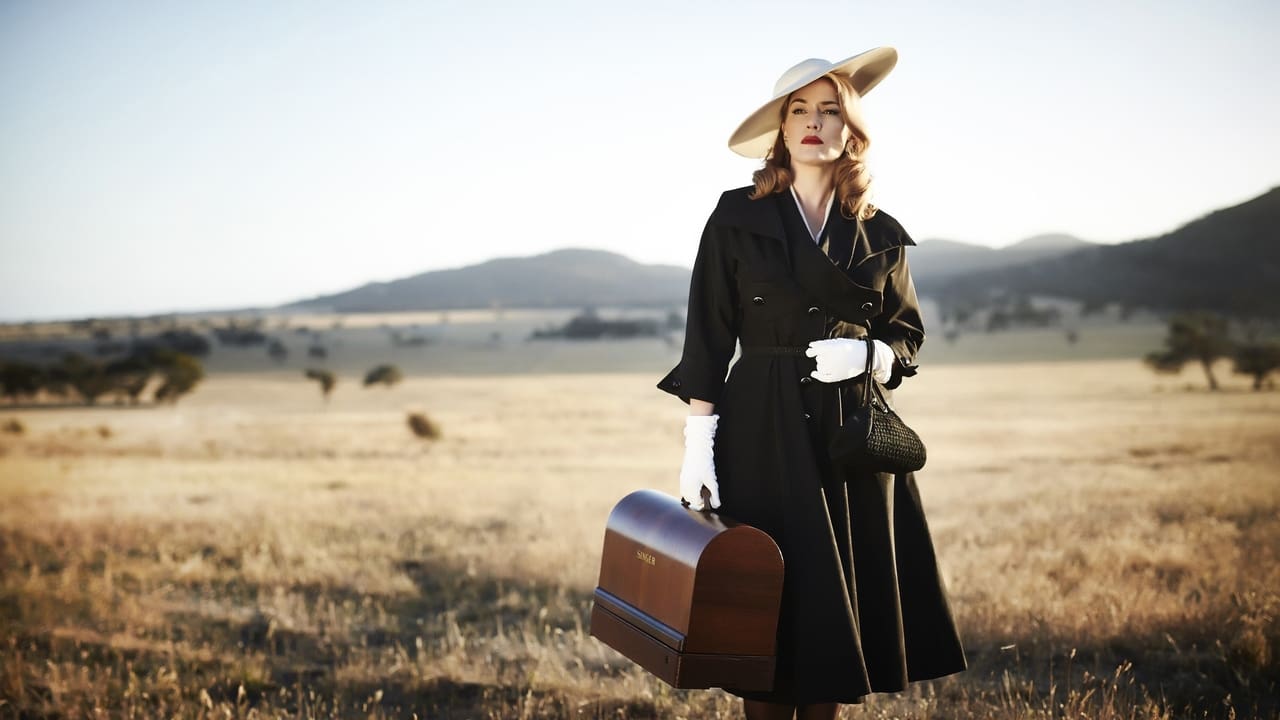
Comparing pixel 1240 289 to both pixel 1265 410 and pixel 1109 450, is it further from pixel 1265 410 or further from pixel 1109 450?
pixel 1109 450

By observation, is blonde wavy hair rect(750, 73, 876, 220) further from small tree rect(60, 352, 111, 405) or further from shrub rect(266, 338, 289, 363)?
shrub rect(266, 338, 289, 363)

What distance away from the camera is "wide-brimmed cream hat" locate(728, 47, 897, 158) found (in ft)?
11.5

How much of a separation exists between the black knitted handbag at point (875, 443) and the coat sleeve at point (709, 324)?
0.50 meters

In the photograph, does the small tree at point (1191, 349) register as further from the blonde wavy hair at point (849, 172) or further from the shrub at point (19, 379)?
the shrub at point (19, 379)

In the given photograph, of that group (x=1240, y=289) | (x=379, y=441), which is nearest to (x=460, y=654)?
(x=379, y=441)

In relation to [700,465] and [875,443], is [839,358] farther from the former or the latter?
[700,465]

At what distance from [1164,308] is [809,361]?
72603mm

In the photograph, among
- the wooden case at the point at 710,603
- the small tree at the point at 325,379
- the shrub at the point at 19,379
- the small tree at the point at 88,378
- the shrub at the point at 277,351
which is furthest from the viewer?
the shrub at the point at 277,351

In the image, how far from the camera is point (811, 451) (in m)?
3.28

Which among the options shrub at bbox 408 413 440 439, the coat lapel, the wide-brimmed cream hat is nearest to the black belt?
the coat lapel

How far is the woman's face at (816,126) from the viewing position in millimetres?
3539

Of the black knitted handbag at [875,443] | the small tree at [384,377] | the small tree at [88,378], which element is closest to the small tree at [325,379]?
the small tree at [384,377]

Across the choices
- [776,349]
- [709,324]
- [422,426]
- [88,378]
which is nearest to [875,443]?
[776,349]

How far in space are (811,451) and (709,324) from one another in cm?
61
